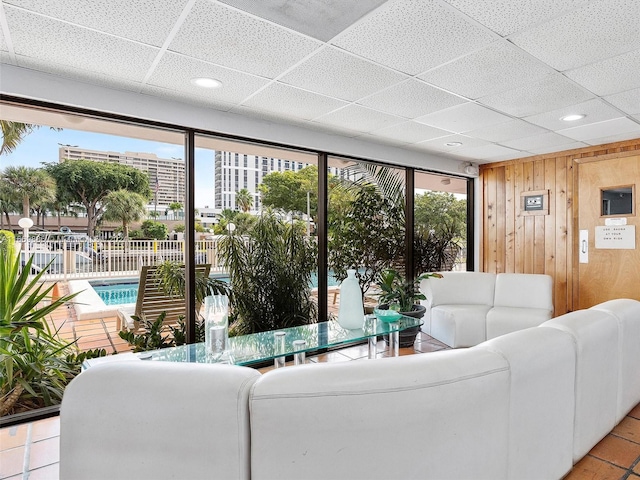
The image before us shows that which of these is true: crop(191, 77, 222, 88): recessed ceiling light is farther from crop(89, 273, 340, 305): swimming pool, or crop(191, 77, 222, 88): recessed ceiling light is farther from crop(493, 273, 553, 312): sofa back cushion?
crop(493, 273, 553, 312): sofa back cushion

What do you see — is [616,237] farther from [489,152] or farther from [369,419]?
[369,419]

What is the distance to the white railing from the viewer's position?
281 cm

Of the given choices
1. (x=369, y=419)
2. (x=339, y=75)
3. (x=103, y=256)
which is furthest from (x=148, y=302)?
Result: (x=369, y=419)

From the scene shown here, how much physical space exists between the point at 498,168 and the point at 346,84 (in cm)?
355

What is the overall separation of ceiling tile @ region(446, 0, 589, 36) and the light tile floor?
7.08 ft

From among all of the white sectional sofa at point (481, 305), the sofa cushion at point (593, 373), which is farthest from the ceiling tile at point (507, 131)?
the sofa cushion at point (593, 373)

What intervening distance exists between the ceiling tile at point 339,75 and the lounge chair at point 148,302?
181 cm

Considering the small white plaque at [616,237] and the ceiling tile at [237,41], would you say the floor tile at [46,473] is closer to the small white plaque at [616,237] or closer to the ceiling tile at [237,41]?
the ceiling tile at [237,41]

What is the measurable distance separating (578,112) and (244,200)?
3.02m

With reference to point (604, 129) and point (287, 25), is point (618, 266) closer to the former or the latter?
point (604, 129)

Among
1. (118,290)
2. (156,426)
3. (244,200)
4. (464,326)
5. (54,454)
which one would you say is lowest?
(54,454)

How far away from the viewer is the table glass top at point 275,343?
7.79 feet

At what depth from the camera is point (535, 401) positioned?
1484mm

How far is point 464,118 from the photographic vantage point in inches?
136
